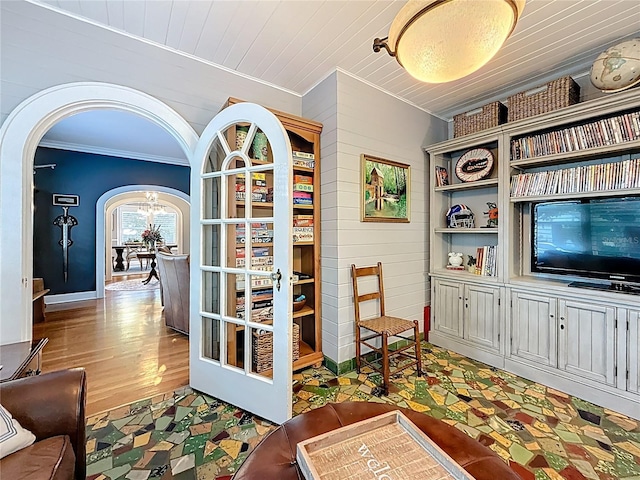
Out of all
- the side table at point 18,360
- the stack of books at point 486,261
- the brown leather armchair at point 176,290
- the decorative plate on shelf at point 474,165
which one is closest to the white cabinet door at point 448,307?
the stack of books at point 486,261

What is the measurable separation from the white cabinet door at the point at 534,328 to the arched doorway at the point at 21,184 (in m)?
3.69

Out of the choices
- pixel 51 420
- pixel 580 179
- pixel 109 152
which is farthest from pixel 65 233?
pixel 580 179

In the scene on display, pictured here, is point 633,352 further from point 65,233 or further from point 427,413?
point 65,233

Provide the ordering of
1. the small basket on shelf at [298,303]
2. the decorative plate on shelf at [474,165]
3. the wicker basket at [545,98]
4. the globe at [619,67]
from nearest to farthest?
the globe at [619,67], the wicker basket at [545,98], the small basket on shelf at [298,303], the decorative plate on shelf at [474,165]

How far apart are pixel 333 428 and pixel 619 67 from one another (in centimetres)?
288

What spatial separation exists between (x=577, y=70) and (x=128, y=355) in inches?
196

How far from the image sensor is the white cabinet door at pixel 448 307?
295cm

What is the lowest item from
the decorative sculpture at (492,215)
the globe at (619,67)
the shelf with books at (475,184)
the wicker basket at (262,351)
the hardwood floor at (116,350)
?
the hardwood floor at (116,350)

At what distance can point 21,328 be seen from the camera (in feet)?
5.95

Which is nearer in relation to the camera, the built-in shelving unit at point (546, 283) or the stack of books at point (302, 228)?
the built-in shelving unit at point (546, 283)

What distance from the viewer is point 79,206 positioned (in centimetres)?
545

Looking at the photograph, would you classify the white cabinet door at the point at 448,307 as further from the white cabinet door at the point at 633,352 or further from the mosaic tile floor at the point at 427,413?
the white cabinet door at the point at 633,352

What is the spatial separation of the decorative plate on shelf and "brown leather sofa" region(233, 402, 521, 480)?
2.50 m

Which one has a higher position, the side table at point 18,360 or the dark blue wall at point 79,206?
the dark blue wall at point 79,206
